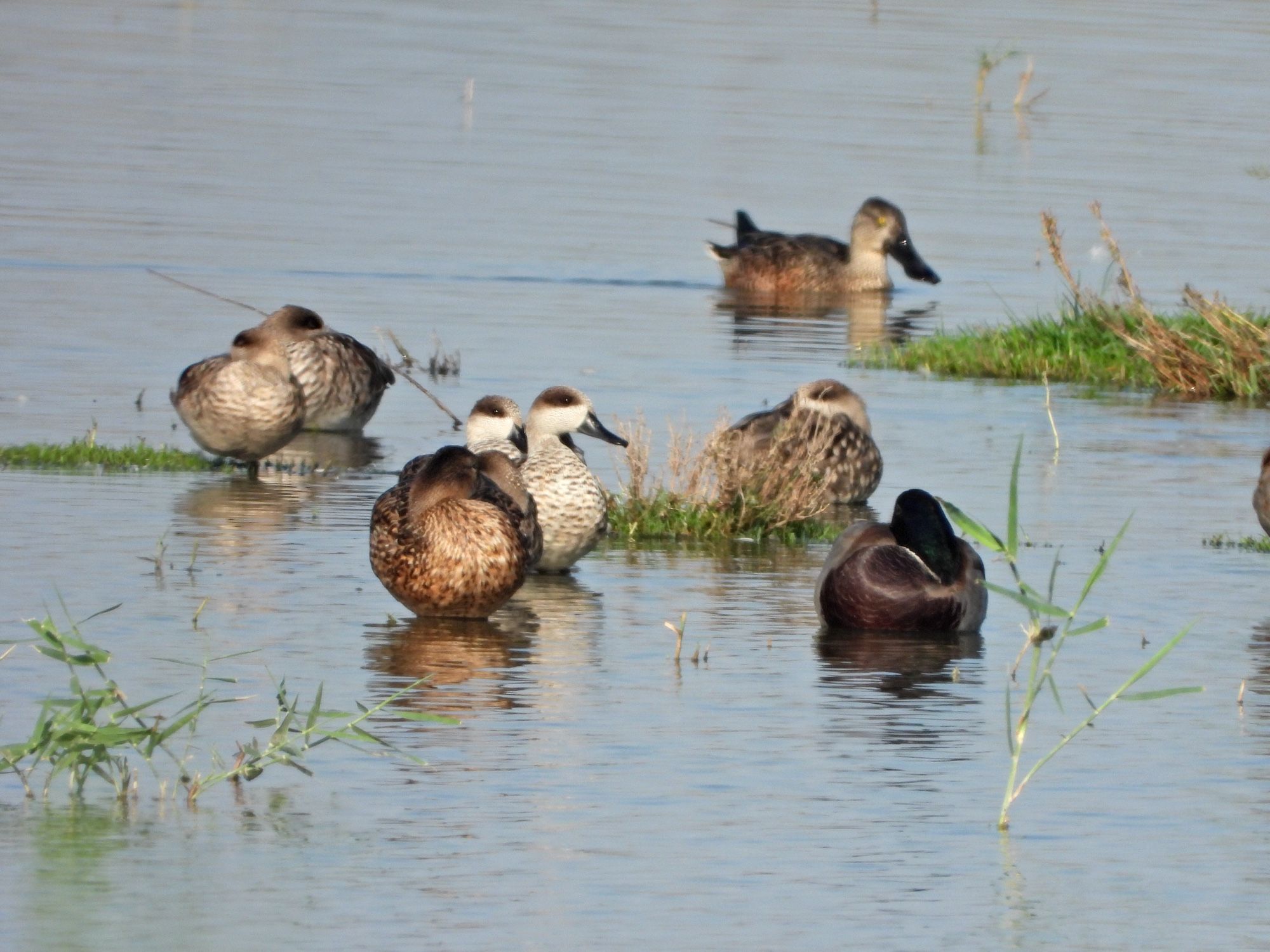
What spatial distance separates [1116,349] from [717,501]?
19.5 feet

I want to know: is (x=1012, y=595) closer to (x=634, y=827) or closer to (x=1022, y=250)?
(x=634, y=827)

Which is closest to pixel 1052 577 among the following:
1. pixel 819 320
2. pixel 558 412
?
pixel 558 412

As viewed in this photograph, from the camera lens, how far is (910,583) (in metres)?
10.2

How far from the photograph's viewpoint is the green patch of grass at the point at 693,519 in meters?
12.3

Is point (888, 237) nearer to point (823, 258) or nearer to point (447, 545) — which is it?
point (823, 258)

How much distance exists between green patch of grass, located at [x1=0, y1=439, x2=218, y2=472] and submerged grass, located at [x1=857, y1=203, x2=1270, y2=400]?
5331mm

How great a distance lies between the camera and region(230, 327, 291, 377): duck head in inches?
550

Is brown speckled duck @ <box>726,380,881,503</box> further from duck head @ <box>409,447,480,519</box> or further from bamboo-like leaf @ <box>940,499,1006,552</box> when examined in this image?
bamboo-like leaf @ <box>940,499,1006,552</box>

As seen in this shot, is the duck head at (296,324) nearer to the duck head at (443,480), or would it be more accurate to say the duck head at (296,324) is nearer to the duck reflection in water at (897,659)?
the duck head at (443,480)

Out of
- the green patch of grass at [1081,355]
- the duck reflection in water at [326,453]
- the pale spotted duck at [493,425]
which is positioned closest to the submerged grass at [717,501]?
the pale spotted duck at [493,425]

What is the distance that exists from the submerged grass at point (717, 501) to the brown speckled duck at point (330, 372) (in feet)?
9.73

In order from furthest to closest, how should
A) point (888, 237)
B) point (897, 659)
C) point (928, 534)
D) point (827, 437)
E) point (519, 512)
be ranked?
point (888, 237) → point (827, 437) → point (519, 512) → point (928, 534) → point (897, 659)

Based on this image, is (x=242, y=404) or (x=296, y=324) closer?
(x=242, y=404)

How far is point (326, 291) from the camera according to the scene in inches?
794
